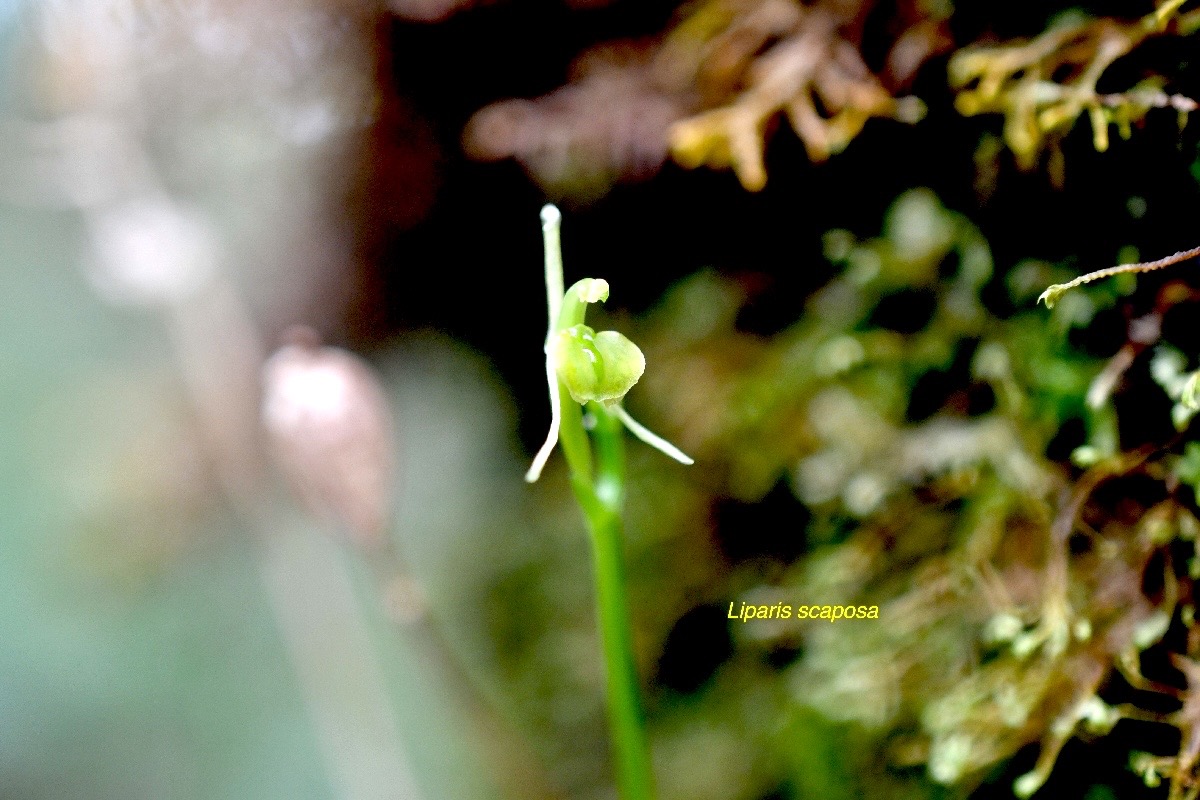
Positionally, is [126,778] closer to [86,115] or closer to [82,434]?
[82,434]

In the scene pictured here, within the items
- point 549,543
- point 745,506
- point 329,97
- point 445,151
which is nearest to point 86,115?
point 329,97

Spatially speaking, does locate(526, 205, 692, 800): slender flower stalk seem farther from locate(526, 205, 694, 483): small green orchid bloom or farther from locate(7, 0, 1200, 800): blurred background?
locate(7, 0, 1200, 800): blurred background

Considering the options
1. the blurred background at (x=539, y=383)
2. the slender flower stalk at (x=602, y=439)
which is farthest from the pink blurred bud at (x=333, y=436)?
the slender flower stalk at (x=602, y=439)

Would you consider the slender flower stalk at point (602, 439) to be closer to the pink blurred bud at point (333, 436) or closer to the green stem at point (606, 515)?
the green stem at point (606, 515)

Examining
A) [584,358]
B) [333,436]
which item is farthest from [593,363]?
[333,436]

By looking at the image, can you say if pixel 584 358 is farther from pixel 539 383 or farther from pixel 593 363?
pixel 539 383
